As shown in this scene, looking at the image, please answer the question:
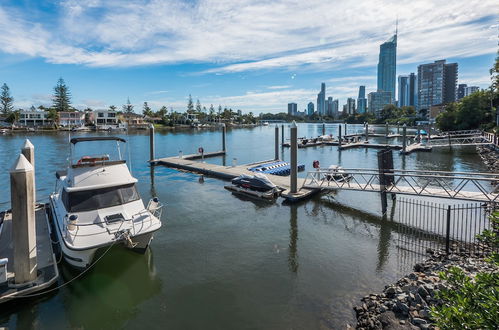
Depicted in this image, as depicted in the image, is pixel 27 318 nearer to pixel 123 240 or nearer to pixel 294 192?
pixel 123 240

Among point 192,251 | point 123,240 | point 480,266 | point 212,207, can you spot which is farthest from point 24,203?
point 480,266

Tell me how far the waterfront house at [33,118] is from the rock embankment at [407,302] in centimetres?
13405

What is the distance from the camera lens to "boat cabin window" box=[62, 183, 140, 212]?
11188 millimetres

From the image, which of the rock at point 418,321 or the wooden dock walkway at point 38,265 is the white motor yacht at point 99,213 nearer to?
the wooden dock walkway at point 38,265

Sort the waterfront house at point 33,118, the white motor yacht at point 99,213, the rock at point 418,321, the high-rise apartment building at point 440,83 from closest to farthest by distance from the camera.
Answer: the rock at point 418,321 < the white motor yacht at point 99,213 < the waterfront house at point 33,118 < the high-rise apartment building at point 440,83

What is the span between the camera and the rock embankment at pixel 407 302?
7.31 meters

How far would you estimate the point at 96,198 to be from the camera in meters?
11.5

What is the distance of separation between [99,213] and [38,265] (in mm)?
2387

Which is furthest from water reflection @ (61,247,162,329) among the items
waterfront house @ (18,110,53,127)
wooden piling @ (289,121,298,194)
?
waterfront house @ (18,110,53,127)

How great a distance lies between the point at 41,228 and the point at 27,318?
5212mm

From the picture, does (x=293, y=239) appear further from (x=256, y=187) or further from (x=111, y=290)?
(x=111, y=290)

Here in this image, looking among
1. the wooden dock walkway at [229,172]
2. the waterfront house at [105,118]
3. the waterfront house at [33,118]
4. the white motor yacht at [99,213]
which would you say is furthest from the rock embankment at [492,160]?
the waterfront house at [33,118]

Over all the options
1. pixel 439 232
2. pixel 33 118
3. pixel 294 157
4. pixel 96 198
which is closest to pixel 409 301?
pixel 439 232

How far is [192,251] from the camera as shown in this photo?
40.5 feet
